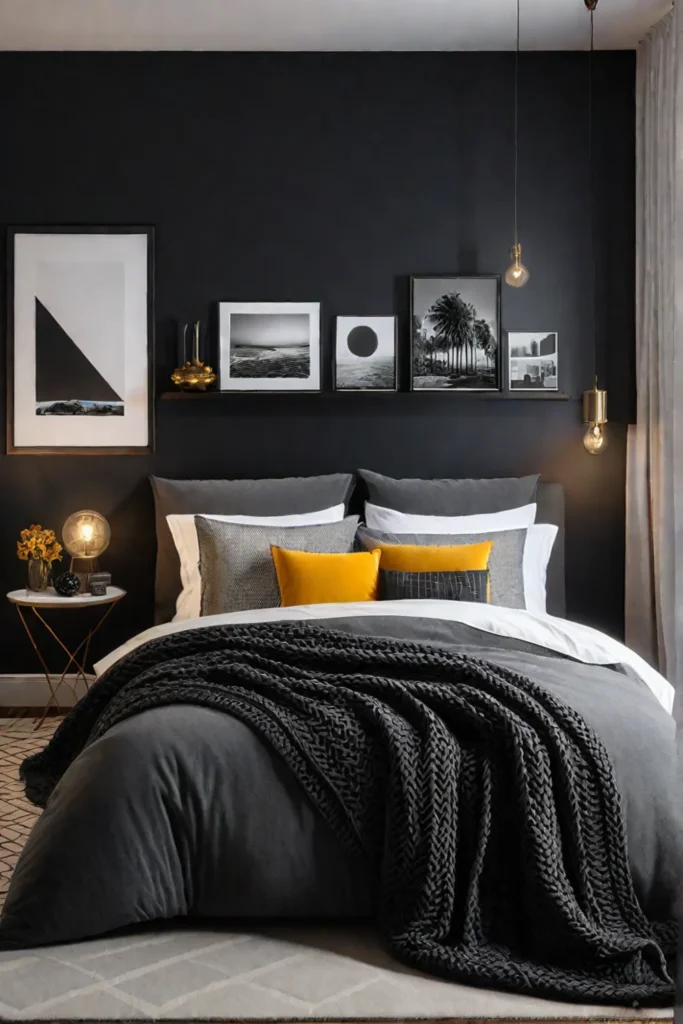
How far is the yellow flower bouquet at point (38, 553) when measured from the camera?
14.9 ft

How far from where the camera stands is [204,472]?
15.7ft

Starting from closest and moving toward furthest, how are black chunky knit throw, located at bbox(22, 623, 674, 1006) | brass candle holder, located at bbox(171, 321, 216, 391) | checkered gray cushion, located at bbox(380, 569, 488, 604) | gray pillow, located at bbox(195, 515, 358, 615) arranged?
black chunky knit throw, located at bbox(22, 623, 674, 1006), checkered gray cushion, located at bbox(380, 569, 488, 604), gray pillow, located at bbox(195, 515, 358, 615), brass candle holder, located at bbox(171, 321, 216, 391)

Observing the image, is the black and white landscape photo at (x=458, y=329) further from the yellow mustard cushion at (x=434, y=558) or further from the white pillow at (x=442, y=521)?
the yellow mustard cushion at (x=434, y=558)

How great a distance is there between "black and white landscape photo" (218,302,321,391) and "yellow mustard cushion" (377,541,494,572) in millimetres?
1185

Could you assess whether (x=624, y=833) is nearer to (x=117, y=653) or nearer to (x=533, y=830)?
(x=533, y=830)

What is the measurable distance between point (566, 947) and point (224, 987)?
727 mm

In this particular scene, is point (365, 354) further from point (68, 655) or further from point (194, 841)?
point (194, 841)

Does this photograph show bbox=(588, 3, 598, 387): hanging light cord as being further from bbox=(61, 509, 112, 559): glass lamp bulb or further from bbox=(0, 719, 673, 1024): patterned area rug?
bbox=(0, 719, 673, 1024): patterned area rug

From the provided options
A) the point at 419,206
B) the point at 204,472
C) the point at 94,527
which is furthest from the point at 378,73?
the point at 94,527

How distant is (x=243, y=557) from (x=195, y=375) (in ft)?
3.54

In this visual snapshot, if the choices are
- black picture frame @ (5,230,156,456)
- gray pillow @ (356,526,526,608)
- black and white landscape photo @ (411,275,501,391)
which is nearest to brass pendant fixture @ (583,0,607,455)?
black and white landscape photo @ (411,275,501,391)

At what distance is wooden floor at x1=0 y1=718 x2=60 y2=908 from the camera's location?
Answer: 3051 millimetres

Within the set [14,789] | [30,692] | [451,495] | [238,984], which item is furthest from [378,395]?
[238,984]

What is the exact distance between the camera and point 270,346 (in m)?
4.75
